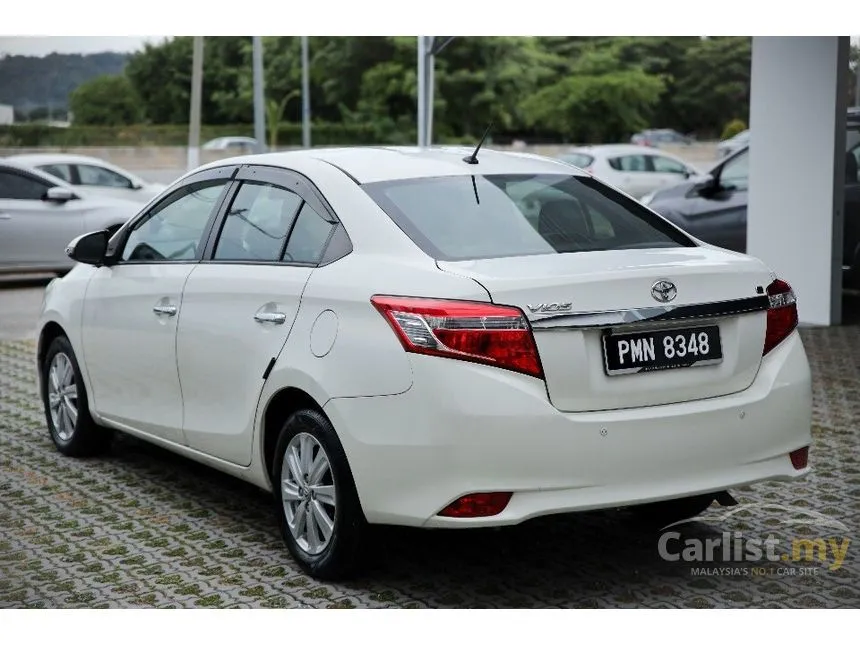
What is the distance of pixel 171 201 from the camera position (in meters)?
6.34

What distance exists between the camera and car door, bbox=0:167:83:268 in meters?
16.7

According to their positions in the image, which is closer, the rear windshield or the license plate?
the license plate

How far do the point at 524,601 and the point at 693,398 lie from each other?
0.93 m

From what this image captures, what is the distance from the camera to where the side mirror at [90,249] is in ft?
21.4

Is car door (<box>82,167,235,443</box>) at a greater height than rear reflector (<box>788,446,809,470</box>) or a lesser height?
greater

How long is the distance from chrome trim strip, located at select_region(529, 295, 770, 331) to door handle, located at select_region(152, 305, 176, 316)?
2.08m

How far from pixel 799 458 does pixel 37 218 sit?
1355 centimetres

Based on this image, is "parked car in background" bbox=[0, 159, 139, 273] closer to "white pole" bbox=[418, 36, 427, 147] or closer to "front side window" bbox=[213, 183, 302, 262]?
"white pole" bbox=[418, 36, 427, 147]

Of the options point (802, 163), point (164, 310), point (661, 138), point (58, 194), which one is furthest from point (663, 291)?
point (661, 138)

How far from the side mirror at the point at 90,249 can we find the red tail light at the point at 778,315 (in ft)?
10.9

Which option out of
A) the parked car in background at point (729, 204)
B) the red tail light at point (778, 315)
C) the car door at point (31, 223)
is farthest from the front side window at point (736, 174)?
the red tail light at point (778, 315)

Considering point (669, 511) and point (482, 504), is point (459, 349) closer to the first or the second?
point (482, 504)

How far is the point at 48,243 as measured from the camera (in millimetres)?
16844

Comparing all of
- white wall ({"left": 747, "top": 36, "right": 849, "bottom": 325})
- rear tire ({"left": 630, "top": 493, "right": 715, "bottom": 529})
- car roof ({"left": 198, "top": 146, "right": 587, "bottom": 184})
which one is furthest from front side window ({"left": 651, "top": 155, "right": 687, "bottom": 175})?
rear tire ({"left": 630, "top": 493, "right": 715, "bottom": 529})
